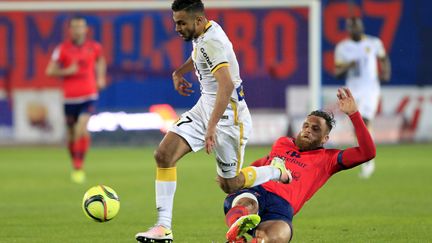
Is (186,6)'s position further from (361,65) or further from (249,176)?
(361,65)

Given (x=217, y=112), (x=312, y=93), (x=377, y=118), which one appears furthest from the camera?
(x=377, y=118)

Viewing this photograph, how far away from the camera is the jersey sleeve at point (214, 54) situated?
8461 mm

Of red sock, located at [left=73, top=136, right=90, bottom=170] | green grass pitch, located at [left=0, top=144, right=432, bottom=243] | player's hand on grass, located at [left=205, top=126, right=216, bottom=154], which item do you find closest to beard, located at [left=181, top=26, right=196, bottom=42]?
player's hand on grass, located at [left=205, top=126, right=216, bottom=154]

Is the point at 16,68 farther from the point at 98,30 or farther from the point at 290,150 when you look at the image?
the point at 290,150

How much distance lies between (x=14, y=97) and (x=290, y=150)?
16.3 meters

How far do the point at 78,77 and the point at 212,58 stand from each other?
862cm

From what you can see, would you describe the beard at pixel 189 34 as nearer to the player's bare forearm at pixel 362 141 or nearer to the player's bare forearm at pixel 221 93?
the player's bare forearm at pixel 221 93

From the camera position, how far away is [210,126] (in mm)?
8258

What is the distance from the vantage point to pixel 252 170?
27.9 feet

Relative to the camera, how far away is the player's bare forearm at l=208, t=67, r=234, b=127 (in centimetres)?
831

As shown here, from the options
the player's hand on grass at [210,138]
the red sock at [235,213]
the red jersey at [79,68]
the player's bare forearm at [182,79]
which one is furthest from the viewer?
the red jersey at [79,68]

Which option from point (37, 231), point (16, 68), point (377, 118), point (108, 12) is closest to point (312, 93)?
point (377, 118)

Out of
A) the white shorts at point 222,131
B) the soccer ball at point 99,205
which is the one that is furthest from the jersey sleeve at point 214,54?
the soccer ball at point 99,205

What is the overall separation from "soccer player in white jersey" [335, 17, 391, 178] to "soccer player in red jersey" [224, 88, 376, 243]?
8.09 metres
